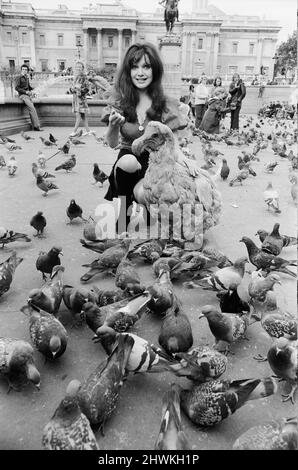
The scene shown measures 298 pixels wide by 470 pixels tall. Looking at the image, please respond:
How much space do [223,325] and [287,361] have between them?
0.46 meters

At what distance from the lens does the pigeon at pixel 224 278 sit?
3217mm

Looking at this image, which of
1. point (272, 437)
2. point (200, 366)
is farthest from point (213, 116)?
point (272, 437)

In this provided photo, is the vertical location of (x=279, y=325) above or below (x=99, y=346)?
above

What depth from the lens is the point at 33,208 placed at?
18.7ft

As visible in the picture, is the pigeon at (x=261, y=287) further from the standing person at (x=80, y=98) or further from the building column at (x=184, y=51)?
the building column at (x=184, y=51)

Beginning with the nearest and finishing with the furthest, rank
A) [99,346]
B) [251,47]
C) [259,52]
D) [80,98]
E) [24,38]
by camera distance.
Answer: [99,346] < [80,98] < [24,38] < [259,52] < [251,47]

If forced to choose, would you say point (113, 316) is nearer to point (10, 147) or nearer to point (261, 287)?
point (261, 287)

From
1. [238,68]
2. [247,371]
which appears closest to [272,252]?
[247,371]

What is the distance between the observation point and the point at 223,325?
98.5 inches

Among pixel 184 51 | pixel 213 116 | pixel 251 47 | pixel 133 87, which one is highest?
pixel 251 47

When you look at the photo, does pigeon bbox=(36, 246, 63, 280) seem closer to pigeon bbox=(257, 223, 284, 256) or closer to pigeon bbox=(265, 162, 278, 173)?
pigeon bbox=(257, 223, 284, 256)

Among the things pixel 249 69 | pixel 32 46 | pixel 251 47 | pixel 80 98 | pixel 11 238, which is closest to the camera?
pixel 11 238

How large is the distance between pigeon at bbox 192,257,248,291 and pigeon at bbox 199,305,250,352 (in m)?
0.61

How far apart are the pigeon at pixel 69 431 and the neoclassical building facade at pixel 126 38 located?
266 ft
